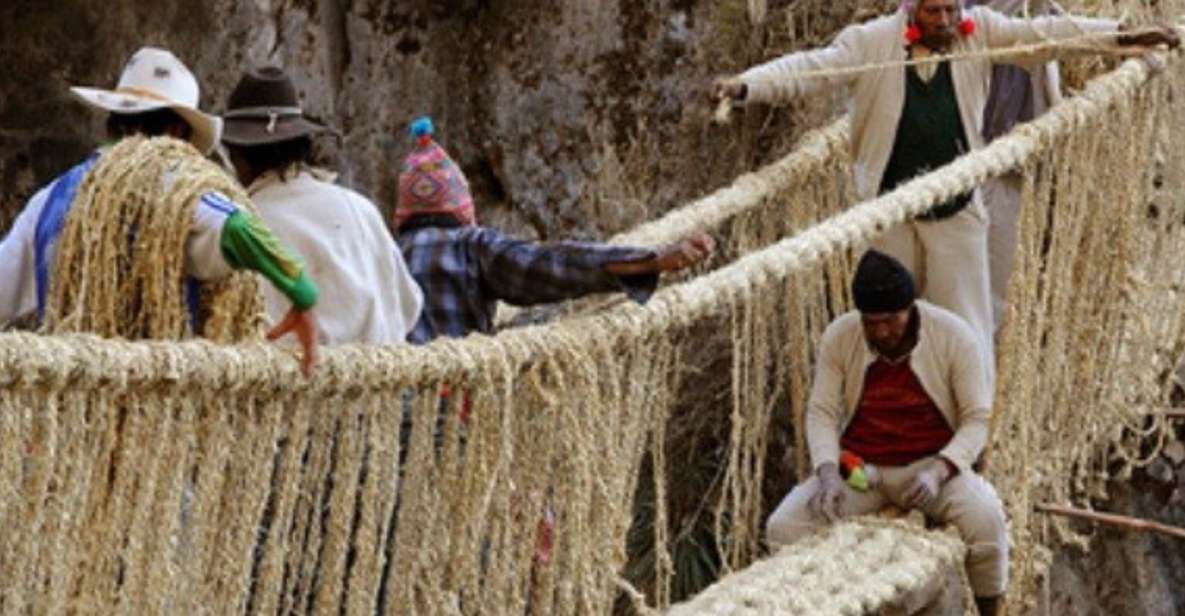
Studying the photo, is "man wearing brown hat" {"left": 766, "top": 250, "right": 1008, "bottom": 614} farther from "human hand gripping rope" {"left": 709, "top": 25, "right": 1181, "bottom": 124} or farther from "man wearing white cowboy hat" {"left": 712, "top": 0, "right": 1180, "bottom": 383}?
"human hand gripping rope" {"left": 709, "top": 25, "right": 1181, "bottom": 124}

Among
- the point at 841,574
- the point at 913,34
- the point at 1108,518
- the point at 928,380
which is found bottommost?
the point at 1108,518

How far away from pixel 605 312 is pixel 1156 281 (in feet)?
10.0

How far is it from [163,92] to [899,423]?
214 cm

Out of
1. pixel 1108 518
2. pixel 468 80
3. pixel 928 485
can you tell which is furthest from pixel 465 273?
pixel 468 80

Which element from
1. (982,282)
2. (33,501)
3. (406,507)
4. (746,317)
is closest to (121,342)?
(33,501)

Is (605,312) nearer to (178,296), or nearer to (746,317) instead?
(178,296)

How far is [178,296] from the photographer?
3949 mm

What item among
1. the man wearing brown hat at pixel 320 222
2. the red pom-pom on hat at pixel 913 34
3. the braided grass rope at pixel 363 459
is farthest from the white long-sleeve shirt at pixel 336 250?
the red pom-pom on hat at pixel 913 34

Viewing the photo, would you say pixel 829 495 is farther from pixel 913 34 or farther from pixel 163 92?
pixel 163 92

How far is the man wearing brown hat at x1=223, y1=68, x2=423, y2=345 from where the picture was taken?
4543 millimetres

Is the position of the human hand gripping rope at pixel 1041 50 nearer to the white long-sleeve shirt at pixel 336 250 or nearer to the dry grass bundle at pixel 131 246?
the white long-sleeve shirt at pixel 336 250

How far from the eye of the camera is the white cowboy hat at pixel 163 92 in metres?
4.32

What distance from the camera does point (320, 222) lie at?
14.9ft

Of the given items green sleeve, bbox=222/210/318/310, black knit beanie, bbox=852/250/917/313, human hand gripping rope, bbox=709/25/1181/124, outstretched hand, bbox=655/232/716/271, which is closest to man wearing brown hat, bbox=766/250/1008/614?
black knit beanie, bbox=852/250/917/313
